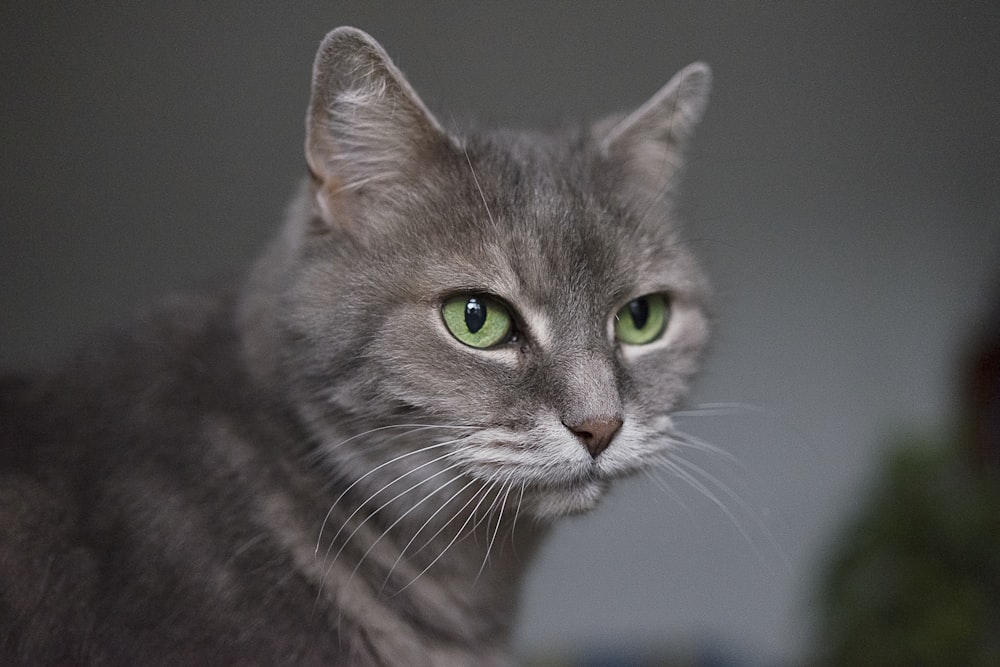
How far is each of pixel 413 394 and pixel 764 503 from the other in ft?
5.36

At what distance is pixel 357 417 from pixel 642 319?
391 mm

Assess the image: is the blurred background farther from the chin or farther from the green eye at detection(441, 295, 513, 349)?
the green eye at detection(441, 295, 513, 349)

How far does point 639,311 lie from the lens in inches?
46.5

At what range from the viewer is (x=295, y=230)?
116 centimetres

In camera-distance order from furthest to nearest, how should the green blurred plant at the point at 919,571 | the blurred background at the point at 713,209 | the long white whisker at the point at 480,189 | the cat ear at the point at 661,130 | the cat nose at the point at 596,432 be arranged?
the green blurred plant at the point at 919,571 < the blurred background at the point at 713,209 < the cat ear at the point at 661,130 < the long white whisker at the point at 480,189 < the cat nose at the point at 596,432

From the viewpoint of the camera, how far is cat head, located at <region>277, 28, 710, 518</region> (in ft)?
3.26

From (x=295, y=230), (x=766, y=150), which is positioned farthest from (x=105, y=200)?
(x=766, y=150)

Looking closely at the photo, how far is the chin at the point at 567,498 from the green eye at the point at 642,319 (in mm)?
206

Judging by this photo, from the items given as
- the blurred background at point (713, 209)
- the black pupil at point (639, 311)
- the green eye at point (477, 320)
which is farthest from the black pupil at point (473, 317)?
the blurred background at point (713, 209)

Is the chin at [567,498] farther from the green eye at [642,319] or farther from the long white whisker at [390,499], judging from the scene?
the green eye at [642,319]

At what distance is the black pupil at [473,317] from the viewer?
1.06m

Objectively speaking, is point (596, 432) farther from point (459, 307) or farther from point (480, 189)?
point (480, 189)

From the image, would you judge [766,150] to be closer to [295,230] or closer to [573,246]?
[573,246]

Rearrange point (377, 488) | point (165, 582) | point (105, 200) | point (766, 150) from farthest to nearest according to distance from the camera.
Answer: point (766, 150)
point (105, 200)
point (377, 488)
point (165, 582)
